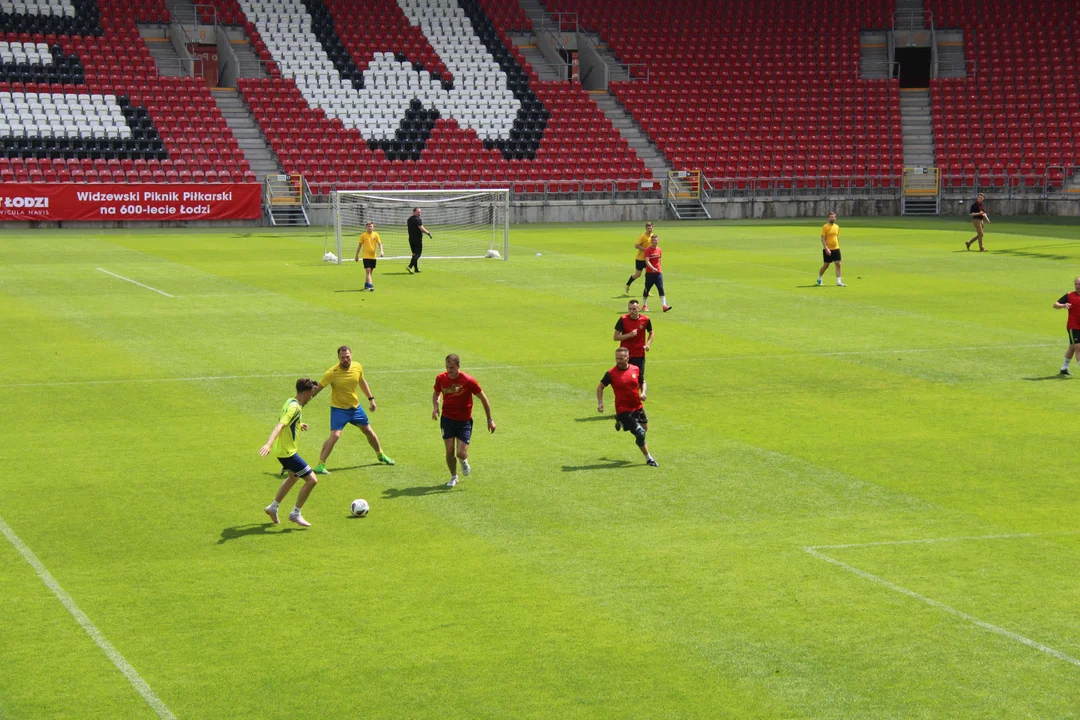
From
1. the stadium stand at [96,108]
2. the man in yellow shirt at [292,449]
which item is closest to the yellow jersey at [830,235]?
the man in yellow shirt at [292,449]

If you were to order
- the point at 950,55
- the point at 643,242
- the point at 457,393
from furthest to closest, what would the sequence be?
the point at 950,55 → the point at 643,242 → the point at 457,393

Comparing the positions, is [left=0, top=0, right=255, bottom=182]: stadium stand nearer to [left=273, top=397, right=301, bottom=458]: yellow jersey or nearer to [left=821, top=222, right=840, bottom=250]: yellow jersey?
[left=821, top=222, right=840, bottom=250]: yellow jersey

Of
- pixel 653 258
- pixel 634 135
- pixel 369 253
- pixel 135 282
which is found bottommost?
pixel 135 282

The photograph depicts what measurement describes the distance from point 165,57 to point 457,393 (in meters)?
51.2

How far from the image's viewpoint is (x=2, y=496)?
52.7 ft

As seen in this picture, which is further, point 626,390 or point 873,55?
point 873,55

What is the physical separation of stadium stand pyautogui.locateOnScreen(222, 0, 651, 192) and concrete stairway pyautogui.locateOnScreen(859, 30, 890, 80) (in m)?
14.7

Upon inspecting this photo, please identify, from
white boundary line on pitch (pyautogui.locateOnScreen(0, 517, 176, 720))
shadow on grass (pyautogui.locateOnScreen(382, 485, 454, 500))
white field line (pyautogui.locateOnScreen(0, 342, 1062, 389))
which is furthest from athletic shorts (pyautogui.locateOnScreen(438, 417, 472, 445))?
white field line (pyautogui.locateOnScreen(0, 342, 1062, 389))

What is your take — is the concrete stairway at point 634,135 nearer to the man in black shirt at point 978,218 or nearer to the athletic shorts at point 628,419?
the man in black shirt at point 978,218

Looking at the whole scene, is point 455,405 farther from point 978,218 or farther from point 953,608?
point 978,218

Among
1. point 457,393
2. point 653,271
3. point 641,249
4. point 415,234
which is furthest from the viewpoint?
point 415,234

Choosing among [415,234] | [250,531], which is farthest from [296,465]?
[415,234]

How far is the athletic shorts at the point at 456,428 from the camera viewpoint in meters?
16.6

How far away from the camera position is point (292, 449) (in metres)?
14.7
